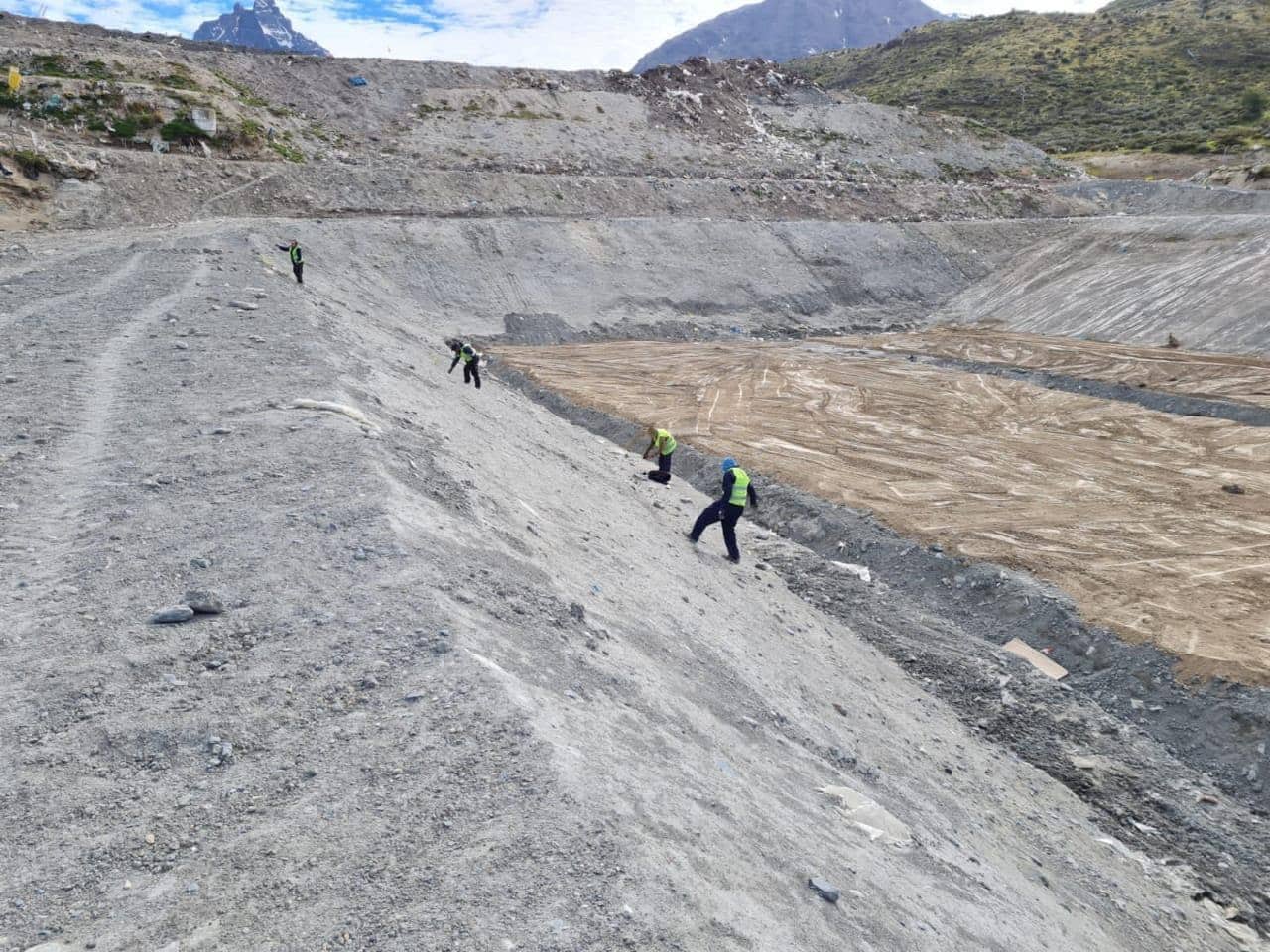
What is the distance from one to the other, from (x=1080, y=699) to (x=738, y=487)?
5.20 m

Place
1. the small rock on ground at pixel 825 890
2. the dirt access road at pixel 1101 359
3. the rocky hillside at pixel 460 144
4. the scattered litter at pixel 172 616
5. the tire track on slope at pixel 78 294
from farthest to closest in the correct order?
the rocky hillside at pixel 460 144 → the dirt access road at pixel 1101 359 → the tire track on slope at pixel 78 294 → the scattered litter at pixel 172 616 → the small rock on ground at pixel 825 890

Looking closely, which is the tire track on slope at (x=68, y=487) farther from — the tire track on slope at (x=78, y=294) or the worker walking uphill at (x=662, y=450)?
the worker walking uphill at (x=662, y=450)

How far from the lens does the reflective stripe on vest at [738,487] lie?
Answer: 41.9 ft

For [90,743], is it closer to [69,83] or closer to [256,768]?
[256,768]

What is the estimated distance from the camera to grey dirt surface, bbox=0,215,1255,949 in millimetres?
4609

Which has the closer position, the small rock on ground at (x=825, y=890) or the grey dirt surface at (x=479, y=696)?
the grey dirt surface at (x=479, y=696)

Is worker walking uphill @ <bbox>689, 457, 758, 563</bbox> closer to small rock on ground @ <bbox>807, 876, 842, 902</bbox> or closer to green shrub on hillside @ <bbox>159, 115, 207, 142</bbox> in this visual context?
small rock on ground @ <bbox>807, 876, 842, 902</bbox>

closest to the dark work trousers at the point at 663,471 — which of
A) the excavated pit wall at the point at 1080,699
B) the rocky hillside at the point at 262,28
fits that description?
the excavated pit wall at the point at 1080,699

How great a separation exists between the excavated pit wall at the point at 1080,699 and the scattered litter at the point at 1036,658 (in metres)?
0.13

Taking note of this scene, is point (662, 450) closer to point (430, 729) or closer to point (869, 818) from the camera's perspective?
point (869, 818)

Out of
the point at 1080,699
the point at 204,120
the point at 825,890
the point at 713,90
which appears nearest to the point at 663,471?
the point at 1080,699

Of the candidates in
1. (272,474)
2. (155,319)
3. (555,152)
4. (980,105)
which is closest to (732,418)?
(155,319)

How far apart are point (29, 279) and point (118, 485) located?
50.0 feet

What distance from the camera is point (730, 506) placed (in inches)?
515
